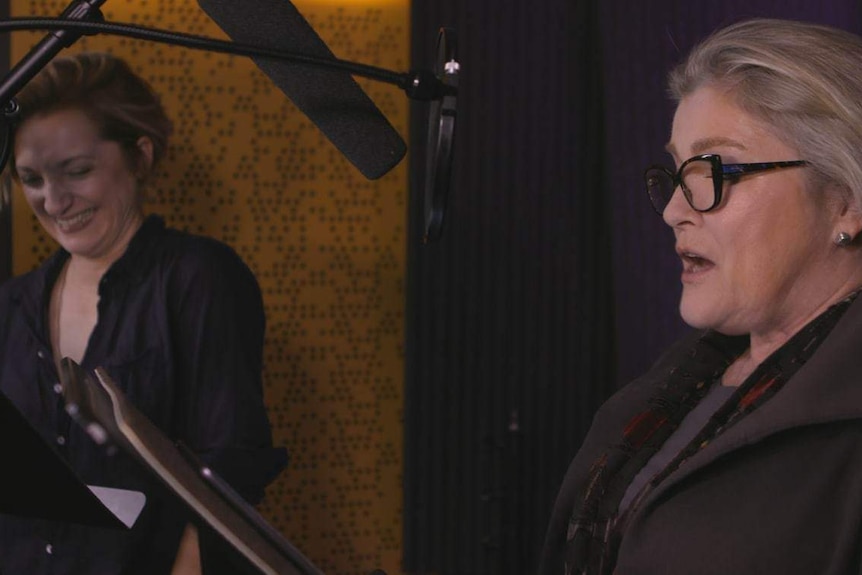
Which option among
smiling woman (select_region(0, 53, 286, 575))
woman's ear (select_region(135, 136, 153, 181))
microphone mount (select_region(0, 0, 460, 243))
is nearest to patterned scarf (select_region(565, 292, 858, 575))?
microphone mount (select_region(0, 0, 460, 243))

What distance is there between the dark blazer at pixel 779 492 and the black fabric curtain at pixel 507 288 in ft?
5.98

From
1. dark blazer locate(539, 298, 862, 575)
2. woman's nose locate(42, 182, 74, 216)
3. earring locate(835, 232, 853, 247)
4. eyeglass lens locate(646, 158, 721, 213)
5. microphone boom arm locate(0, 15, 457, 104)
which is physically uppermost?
microphone boom arm locate(0, 15, 457, 104)

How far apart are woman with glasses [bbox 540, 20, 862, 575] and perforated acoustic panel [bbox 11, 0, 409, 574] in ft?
5.38

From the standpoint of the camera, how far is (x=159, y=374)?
7.00 feet

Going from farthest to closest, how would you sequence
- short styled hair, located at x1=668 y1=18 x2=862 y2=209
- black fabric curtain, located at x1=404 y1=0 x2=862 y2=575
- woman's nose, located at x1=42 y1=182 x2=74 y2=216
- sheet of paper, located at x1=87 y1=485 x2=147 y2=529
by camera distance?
black fabric curtain, located at x1=404 y1=0 x2=862 y2=575 < woman's nose, located at x1=42 y1=182 x2=74 y2=216 < sheet of paper, located at x1=87 y1=485 x2=147 y2=529 < short styled hair, located at x1=668 y1=18 x2=862 y2=209

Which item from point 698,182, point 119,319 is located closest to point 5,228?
point 119,319

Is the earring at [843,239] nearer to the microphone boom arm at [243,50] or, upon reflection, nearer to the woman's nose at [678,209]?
the woman's nose at [678,209]

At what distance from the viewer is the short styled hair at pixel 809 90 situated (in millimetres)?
1384

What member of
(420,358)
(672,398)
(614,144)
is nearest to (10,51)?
(420,358)

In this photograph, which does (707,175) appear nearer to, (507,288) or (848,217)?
(848,217)

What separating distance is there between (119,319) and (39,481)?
2.99ft

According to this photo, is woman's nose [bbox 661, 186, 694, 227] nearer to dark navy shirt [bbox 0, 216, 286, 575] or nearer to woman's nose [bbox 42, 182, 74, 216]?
dark navy shirt [bbox 0, 216, 286, 575]

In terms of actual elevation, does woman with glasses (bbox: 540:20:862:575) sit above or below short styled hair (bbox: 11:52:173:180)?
below

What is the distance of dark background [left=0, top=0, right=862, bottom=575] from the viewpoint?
10.5 feet
